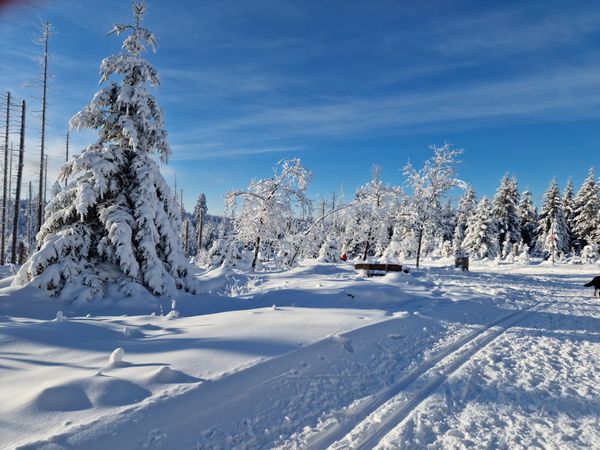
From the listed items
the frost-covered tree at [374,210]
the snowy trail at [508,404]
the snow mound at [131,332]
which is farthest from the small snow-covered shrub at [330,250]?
the snow mound at [131,332]

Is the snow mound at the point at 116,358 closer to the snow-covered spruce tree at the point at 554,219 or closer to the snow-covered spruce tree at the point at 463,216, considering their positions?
the snow-covered spruce tree at the point at 463,216

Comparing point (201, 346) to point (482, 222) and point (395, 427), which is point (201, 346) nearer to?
point (395, 427)

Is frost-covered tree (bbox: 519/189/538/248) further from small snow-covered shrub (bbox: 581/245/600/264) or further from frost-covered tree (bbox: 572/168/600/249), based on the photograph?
small snow-covered shrub (bbox: 581/245/600/264)

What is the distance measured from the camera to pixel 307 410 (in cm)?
445

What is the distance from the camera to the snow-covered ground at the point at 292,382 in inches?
148

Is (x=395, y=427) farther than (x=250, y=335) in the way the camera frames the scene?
No

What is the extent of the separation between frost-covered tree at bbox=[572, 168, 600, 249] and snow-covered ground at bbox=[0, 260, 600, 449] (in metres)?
47.9

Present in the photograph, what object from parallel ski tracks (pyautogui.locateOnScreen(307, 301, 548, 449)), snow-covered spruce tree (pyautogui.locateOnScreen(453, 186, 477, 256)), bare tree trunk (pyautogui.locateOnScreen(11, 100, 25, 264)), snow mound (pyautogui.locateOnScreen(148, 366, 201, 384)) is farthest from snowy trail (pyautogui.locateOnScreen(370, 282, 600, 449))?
snow-covered spruce tree (pyautogui.locateOnScreen(453, 186, 477, 256))

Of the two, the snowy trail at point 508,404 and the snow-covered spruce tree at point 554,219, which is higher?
the snow-covered spruce tree at point 554,219

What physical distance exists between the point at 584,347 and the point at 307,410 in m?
6.66

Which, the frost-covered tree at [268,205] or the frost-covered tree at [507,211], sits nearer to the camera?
the frost-covered tree at [268,205]

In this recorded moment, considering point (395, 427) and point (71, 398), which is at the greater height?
point (71, 398)

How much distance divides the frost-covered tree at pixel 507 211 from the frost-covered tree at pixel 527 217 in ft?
17.2

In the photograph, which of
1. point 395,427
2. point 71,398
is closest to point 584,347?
point 395,427
